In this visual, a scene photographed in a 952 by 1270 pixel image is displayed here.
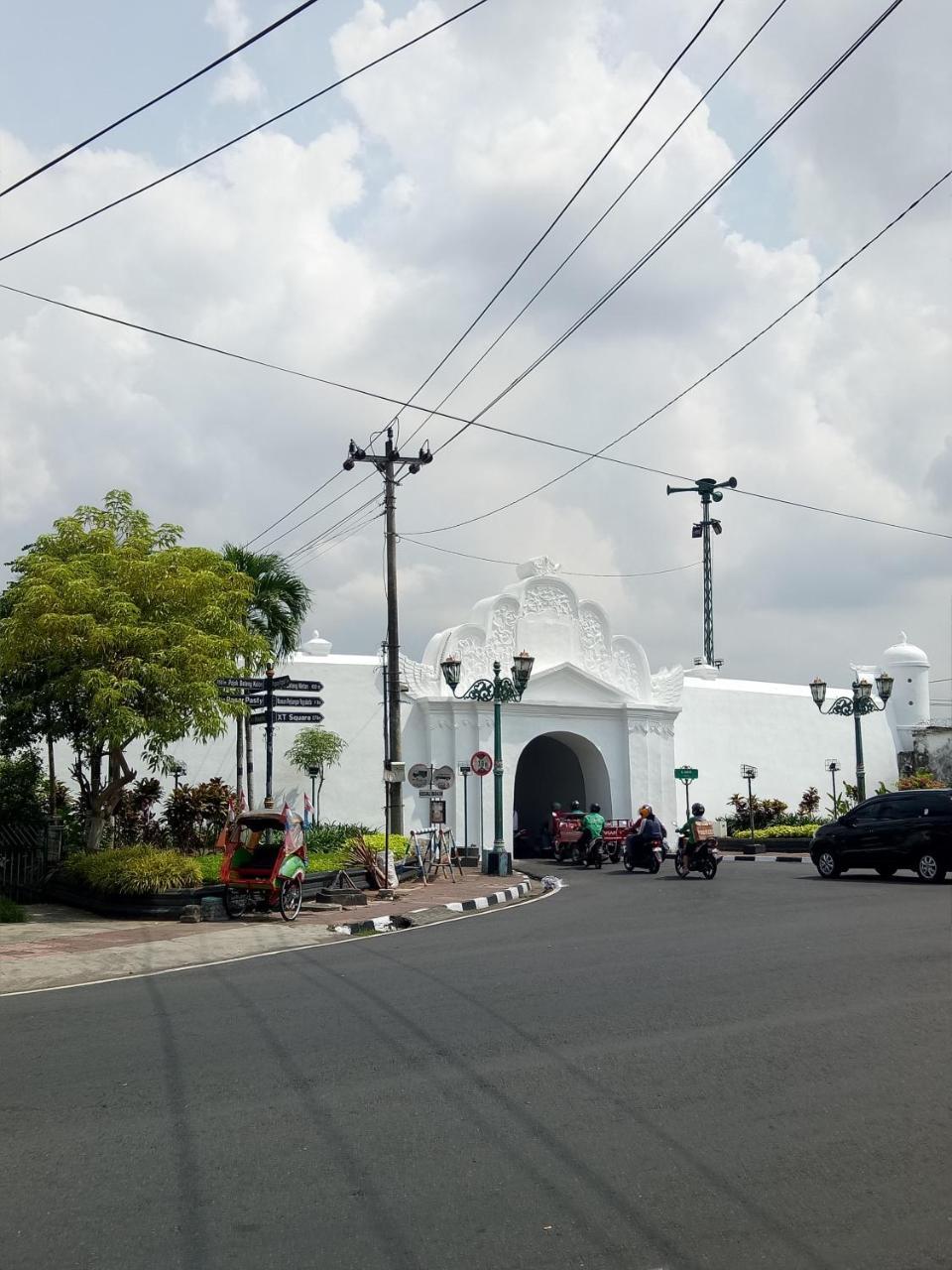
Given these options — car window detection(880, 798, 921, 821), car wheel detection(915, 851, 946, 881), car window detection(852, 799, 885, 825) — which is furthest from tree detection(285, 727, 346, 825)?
car wheel detection(915, 851, 946, 881)

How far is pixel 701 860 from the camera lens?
2211cm

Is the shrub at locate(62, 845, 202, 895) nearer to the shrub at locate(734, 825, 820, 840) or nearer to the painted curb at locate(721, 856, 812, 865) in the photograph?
the painted curb at locate(721, 856, 812, 865)

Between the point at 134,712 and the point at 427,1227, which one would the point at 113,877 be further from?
the point at 427,1227

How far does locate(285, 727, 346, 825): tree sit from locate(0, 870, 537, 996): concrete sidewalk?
818 centimetres

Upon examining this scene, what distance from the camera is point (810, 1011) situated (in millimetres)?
8453

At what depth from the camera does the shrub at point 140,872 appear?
1698 cm

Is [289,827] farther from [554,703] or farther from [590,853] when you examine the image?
[554,703]

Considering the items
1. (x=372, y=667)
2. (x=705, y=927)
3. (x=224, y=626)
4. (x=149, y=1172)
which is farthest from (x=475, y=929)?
(x=372, y=667)

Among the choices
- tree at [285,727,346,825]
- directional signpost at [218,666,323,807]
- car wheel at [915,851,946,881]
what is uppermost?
directional signpost at [218,666,323,807]

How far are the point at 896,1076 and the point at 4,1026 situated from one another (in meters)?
6.19

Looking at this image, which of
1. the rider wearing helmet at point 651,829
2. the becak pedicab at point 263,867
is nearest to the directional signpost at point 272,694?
the becak pedicab at point 263,867

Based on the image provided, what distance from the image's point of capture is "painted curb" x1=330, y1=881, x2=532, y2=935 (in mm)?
15180

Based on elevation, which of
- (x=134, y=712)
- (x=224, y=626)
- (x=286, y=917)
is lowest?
(x=286, y=917)

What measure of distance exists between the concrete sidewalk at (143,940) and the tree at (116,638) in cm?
307
